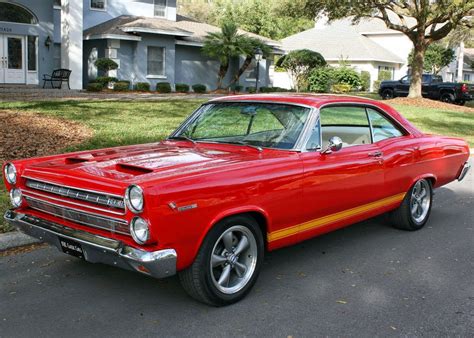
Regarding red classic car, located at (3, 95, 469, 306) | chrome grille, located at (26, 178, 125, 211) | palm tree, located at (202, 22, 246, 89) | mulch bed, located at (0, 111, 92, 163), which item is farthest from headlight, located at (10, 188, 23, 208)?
palm tree, located at (202, 22, 246, 89)

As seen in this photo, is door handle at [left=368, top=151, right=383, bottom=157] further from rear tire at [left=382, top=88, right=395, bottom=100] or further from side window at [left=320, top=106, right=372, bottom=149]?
rear tire at [left=382, top=88, right=395, bottom=100]

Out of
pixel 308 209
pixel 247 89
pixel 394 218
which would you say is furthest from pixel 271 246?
pixel 247 89

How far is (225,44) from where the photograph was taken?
2677cm

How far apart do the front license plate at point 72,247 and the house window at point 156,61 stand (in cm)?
2342

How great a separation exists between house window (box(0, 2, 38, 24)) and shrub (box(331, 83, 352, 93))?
55.4 ft

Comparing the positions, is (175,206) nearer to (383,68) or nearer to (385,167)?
(385,167)

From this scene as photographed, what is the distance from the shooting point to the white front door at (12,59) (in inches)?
942

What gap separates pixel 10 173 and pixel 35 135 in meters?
6.25

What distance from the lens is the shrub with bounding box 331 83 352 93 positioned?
3244cm

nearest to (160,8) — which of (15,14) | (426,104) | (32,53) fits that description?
(32,53)

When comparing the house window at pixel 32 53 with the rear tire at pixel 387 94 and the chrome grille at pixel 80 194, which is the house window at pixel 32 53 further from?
the chrome grille at pixel 80 194

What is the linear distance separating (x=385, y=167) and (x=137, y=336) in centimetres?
316

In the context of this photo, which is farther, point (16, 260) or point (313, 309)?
point (16, 260)

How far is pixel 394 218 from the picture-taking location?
247 inches
